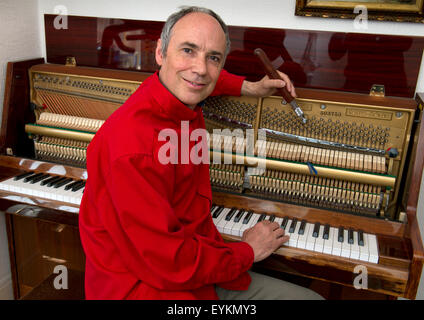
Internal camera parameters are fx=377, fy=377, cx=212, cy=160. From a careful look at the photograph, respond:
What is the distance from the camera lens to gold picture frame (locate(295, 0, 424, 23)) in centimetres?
216

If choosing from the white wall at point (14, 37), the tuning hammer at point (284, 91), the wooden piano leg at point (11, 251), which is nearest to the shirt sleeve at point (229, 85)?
the tuning hammer at point (284, 91)

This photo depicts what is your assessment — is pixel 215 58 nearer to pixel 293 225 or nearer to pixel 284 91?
pixel 284 91

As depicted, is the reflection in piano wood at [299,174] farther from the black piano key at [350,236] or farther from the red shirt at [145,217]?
the red shirt at [145,217]

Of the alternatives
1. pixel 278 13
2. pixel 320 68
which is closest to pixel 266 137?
pixel 320 68

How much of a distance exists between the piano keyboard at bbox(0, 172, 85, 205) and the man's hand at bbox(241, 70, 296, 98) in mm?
1205

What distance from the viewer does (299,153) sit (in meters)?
2.23

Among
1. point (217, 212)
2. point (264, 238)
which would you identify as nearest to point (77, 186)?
point (217, 212)

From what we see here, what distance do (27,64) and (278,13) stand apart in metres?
1.82

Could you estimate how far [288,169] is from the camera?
2.23m

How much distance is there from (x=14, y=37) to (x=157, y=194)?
2066 mm
